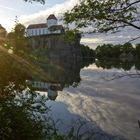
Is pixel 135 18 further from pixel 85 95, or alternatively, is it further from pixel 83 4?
pixel 85 95

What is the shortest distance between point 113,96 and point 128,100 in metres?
3.56

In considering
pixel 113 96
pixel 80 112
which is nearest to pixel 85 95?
pixel 113 96

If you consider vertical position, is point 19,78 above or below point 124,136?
above

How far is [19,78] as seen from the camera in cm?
1011

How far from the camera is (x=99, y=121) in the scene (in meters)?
26.2

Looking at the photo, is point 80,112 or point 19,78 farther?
point 80,112

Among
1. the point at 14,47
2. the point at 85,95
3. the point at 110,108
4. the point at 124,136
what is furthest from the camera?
the point at 85,95

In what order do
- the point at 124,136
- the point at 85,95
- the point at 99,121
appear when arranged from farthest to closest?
the point at 85,95 → the point at 99,121 → the point at 124,136

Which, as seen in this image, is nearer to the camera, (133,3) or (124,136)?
(133,3)

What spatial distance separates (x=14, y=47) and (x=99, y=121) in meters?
17.8

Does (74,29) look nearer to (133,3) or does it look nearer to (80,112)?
(133,3)

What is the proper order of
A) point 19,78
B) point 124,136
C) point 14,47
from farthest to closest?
1. point 124,136
2. point 19,78
3. point 14,47

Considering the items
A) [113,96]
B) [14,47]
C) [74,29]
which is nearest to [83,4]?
[74,29]

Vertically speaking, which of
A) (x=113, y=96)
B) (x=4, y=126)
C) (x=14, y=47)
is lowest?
(x=113, y=96)
